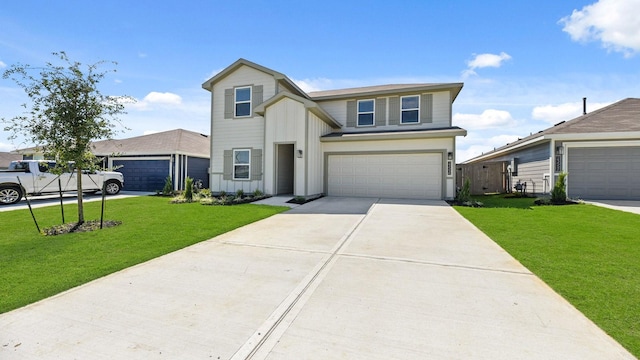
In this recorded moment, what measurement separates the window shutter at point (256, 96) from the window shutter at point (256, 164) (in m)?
2.15

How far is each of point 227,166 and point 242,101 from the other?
3.22 m

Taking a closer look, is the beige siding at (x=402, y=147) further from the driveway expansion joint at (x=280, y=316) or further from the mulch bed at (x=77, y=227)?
the driveway expansion joint at (x=280, y=316)

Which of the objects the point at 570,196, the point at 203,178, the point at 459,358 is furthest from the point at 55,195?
the point at 570,196

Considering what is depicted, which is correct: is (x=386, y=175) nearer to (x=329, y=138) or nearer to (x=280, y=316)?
(x=329, y=138)

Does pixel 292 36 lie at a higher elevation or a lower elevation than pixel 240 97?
higher

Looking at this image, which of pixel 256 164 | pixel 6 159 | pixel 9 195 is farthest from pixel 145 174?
pixel 6 159

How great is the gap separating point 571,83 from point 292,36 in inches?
458

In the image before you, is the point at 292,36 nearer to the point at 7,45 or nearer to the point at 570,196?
the point at 7,45

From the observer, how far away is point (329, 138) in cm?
1242

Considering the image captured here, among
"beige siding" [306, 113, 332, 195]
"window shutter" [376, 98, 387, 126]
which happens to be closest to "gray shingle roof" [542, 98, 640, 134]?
A: "window shutter" [376, 98, 387, 126]

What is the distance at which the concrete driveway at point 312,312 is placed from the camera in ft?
6.87

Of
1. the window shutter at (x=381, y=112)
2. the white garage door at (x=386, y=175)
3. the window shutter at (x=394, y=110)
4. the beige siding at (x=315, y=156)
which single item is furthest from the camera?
the window shutter at (x=381, y=112)

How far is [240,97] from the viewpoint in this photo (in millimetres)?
13289

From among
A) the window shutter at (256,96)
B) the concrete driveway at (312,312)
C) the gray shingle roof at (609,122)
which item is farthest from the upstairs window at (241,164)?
the gray shingle roof at (609,122)
